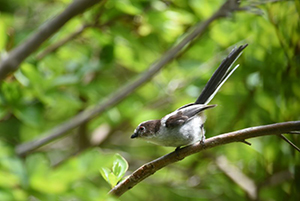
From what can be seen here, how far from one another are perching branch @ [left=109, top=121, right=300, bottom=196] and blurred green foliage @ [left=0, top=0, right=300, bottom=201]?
20.4 inches

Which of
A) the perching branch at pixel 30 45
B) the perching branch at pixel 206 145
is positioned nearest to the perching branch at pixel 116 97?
the perching branch at pixel 30 45

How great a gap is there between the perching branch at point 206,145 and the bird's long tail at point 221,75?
27 centimetres

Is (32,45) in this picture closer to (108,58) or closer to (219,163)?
(108,58)

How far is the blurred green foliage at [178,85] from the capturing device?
6.75 feet

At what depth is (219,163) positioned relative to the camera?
8.29ft

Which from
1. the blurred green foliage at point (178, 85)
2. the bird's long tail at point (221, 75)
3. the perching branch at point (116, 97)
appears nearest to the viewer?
the bird's long tail at point (221, 75)

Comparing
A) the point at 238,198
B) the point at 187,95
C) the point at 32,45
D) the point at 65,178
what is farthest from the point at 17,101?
the point at 238,198

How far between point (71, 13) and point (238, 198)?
1.38 metres

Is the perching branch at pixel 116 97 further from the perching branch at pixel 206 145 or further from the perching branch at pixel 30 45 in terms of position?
the perching branch at pixel 206 145

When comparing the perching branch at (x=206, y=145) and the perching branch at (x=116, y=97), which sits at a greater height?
the perching branch at (x=116, y=97)

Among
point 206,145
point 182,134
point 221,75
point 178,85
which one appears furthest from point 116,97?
point 206,145

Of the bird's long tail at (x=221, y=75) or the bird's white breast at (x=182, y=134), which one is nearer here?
the bird's long tail at (x=221, y=75)

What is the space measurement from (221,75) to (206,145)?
354 millimetres

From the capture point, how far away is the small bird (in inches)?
60.7
